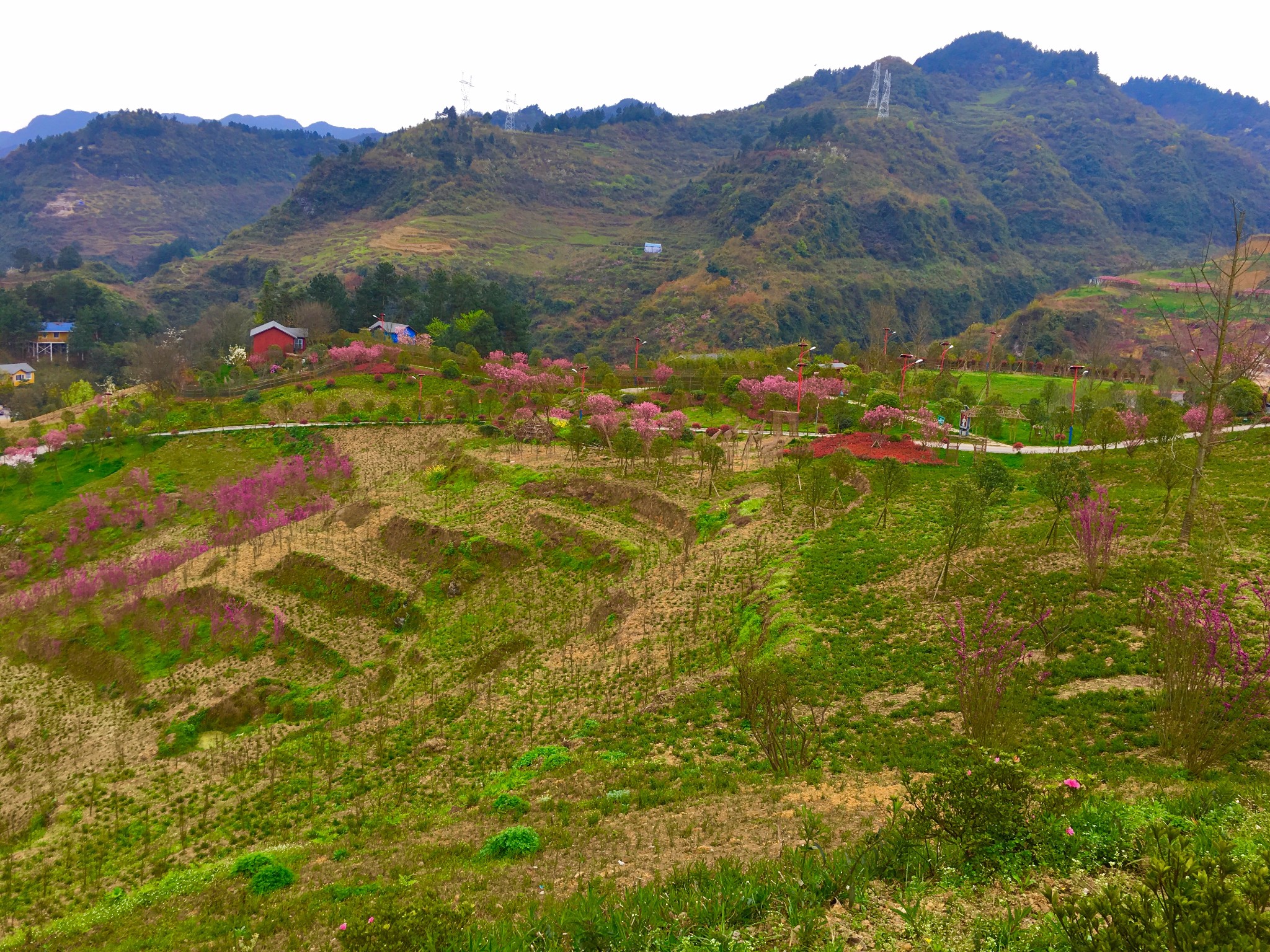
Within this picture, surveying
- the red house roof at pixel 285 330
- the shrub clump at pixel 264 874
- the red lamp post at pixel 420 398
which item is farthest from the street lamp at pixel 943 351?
the red house roof at pixel 285 330

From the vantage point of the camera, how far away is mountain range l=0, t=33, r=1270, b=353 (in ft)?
356

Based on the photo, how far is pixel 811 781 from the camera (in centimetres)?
1150

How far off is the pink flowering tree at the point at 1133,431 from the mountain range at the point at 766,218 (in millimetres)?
49076

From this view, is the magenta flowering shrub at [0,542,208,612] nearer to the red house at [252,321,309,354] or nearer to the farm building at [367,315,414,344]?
the red house at [252,321,309,354]

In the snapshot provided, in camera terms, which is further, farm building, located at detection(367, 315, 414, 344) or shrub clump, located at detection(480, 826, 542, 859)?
farm building, located at detection(367, 315, 414, 344)

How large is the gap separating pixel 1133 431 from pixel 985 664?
23103 mm

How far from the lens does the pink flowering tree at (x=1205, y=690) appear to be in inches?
395

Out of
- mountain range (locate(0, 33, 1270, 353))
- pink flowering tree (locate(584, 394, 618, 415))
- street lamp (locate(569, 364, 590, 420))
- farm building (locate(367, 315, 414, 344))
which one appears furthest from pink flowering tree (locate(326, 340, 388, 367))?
mountain range (locate(0, 33, 1270, 353))

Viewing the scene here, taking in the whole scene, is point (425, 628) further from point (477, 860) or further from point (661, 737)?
point (477, 860)

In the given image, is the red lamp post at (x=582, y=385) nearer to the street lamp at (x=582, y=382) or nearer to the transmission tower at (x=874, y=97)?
the street lamp at (x=582, y=382)

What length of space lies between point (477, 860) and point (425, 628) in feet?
48.5

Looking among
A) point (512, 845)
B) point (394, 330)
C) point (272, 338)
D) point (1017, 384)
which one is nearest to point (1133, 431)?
point (1017, 384)

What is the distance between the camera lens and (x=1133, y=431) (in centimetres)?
3089

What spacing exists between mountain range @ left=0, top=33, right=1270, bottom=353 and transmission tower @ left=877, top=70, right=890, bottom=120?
134 inches
